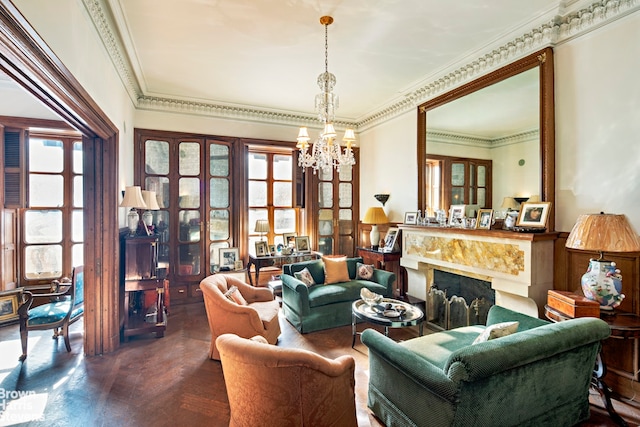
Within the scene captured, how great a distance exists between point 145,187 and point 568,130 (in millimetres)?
5419

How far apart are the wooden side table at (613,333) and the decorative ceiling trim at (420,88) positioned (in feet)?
7.82

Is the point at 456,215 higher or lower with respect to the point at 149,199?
lower

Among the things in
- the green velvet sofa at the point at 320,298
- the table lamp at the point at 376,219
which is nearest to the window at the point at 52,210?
the green velvet sofa at the point at 320,298

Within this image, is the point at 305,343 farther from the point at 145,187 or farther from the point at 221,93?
the point at 221,93

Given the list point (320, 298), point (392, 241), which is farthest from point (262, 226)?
point (392, 241)

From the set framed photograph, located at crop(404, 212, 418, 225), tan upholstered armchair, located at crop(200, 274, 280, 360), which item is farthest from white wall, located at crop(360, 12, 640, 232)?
tan upholstered armchair, located at crop(200, 274, 280, 360)

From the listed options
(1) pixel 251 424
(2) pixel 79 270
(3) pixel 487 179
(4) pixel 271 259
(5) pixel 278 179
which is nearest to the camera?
(1) pixel 251 424

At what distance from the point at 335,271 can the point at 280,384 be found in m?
2.83

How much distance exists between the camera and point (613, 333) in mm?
2104

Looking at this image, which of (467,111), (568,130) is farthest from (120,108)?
(568,130)

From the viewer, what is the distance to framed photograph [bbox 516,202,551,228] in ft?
9.11

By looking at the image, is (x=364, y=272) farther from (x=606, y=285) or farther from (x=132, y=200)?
(x=132, y=200)

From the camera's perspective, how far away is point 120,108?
140 inches

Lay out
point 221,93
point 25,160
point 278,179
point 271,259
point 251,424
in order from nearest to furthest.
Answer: point 251,424 < point 25,160 < point 221,93 < point 271,259 < point 278,179
